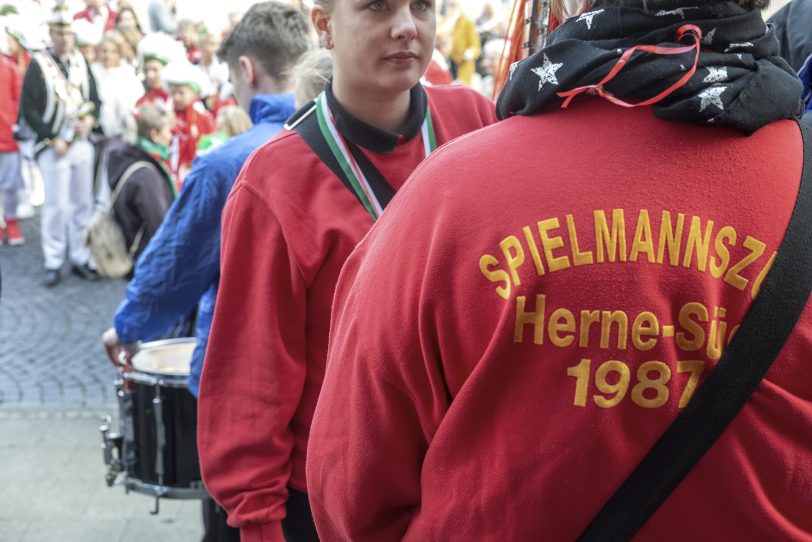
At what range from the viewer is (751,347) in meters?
1.20

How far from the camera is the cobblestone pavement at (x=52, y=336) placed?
5988mm

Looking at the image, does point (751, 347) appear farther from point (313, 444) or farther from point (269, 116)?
point (269, 116)

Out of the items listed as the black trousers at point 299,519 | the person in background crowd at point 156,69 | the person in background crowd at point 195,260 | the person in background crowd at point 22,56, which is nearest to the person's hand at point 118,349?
the person in background crowd at point 195,260

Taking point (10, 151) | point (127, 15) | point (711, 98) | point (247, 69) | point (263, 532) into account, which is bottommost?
point (10, 151)

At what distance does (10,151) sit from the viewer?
381 inches

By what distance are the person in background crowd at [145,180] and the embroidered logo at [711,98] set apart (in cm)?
581

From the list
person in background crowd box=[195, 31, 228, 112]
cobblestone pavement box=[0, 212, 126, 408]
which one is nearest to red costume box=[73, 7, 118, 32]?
person in background crowd box=[195, 31, 228, 112]

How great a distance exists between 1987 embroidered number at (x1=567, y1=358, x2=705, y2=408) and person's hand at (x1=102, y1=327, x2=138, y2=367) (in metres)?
2.17

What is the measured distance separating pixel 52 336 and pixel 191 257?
4490 millimetres

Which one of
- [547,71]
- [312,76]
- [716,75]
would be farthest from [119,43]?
[716,75]

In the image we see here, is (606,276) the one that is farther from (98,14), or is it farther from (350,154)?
(98,14)

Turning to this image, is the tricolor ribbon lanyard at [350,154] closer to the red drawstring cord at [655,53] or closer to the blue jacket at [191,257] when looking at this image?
the blue jacket at [191,257]

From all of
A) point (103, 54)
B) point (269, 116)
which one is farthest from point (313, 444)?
point (103, 54)

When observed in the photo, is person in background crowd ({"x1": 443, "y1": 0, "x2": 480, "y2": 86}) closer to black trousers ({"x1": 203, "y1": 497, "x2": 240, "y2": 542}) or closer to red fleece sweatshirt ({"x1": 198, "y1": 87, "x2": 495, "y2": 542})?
black trousers ({"x1": 203, "y1": 497, "x2": 240, "y2": 542})
